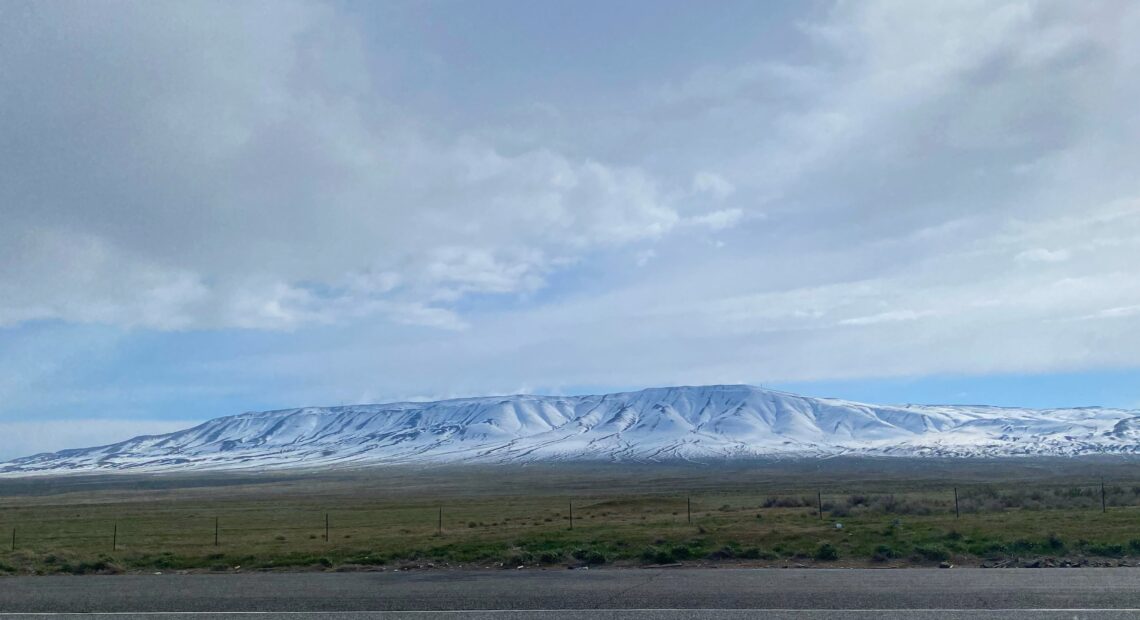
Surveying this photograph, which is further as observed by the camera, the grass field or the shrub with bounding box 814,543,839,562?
the grass field

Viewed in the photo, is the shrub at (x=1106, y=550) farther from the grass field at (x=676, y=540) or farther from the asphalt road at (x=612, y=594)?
the asphalt road at (x=612, y=594)

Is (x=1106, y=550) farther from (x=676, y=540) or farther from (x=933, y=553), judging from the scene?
(x=676, y=540)

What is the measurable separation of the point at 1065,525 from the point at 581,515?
24.4 m

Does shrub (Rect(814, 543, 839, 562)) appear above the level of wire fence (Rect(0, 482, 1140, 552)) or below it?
above

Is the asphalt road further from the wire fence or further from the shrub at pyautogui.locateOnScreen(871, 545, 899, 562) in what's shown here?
the wire fence

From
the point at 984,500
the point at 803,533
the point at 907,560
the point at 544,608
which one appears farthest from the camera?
the point at 984,500

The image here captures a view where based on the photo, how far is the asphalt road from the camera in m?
13.6

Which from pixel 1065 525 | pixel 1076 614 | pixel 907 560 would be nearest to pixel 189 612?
pixel 1076 614

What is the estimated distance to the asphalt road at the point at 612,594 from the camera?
13633mm

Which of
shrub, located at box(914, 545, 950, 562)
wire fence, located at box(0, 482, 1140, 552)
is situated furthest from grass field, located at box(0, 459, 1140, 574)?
wire fence, located at box(0, 482, 1140, 552)

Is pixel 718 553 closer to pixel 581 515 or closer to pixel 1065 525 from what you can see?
pixel 1065 525

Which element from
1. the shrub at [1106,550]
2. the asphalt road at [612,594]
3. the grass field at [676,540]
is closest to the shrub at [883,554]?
the grass field at [676,540]

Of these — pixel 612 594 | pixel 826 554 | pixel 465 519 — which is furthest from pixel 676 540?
pixel 465 519

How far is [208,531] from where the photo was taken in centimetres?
4366
